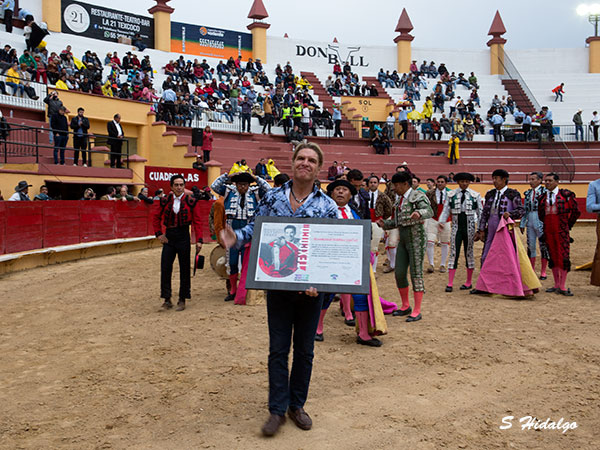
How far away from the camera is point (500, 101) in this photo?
32.3 meters

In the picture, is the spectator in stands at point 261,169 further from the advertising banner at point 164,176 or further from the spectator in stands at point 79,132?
the spectator in stands at point 79,132

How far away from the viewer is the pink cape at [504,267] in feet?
26.3

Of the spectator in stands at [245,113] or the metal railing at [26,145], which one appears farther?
the spectator in stands at [245,113]

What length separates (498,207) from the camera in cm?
813

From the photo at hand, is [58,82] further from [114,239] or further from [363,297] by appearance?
[363,297]

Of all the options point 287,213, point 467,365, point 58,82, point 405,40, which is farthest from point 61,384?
point 405,40

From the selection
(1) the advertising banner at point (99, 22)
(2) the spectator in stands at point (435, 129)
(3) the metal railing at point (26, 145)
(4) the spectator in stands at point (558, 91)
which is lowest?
(3) the metal railing at point (26, 145)

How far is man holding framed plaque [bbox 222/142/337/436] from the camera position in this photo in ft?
12.0

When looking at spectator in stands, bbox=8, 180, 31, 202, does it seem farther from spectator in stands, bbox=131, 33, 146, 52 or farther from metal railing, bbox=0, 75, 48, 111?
spectator in stands, bbox=131, 33, 146, 52

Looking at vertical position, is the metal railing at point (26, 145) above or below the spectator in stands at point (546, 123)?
below

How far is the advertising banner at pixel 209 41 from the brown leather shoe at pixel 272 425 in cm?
3100

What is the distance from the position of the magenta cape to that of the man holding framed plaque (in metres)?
5.00

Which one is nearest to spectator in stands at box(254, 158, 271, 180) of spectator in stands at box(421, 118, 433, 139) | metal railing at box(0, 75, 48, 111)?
metal railing at box(0, 75, 48, 111)

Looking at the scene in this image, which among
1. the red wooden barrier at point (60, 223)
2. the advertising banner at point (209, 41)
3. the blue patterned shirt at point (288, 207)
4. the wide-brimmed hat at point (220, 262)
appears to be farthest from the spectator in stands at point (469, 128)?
the blue patterned shirt at point (288, 207)
